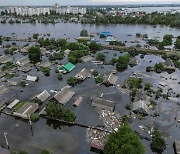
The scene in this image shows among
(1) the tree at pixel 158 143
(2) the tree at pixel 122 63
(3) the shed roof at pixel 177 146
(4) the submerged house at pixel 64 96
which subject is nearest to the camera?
(3) the shed roof at pixel 177 146

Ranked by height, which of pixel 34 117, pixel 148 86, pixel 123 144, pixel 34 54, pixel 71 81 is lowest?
pixel 34 117

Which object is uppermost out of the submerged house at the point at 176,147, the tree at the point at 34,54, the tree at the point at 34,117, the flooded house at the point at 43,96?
the tree at the point at 34,54

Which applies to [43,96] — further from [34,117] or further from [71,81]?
[71,81]

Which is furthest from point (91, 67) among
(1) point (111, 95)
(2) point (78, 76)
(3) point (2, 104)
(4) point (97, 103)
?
(3) point (2, 104)

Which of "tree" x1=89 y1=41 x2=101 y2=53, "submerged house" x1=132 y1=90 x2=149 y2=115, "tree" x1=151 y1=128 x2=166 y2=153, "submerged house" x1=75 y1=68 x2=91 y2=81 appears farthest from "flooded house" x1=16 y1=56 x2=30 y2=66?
"tree" x1=151 y1=128 x2=166 y2=153

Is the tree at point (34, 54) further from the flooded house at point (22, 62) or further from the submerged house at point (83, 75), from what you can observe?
the submerged house at point (83, 75)

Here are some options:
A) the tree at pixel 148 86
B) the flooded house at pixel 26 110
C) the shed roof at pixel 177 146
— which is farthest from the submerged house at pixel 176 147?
the flooded house at pixel 26 110

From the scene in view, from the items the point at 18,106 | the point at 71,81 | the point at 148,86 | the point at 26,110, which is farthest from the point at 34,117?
the point at 148,86
